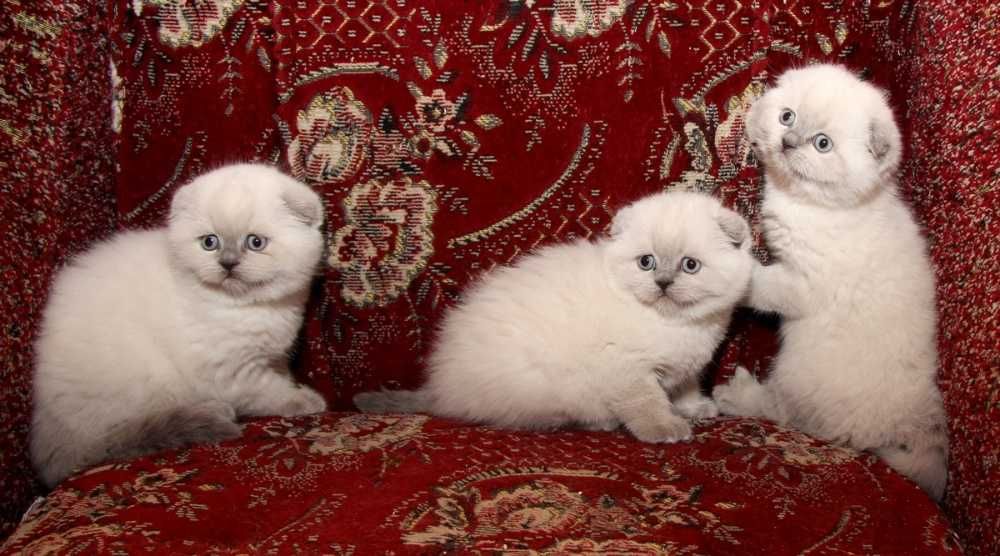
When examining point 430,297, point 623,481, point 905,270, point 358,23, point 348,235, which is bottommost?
point 623,481

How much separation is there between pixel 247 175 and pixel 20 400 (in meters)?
0.54

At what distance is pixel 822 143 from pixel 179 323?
1.28 m

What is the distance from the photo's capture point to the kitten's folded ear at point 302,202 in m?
1.47

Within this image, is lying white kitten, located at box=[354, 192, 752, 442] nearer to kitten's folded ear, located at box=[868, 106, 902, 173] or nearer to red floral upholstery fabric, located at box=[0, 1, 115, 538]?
kitten's folded ear, located at box=[868, 106, 902, 173]

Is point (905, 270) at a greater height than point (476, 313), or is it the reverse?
point (905, 270)

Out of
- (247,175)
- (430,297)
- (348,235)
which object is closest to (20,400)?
(247,175)

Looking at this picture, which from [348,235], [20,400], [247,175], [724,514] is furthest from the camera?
[348,235]

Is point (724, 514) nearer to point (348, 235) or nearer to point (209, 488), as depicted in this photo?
point (209, 488)

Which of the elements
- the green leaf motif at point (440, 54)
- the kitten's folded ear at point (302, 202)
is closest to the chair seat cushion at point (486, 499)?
the kitten's folded ear at point (302, 202)

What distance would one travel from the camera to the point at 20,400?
1.26m

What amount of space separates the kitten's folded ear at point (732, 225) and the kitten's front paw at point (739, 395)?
350mm

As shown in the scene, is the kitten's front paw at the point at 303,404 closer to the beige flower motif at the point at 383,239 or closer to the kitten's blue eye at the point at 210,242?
the beige flower motif at the point at 383,239

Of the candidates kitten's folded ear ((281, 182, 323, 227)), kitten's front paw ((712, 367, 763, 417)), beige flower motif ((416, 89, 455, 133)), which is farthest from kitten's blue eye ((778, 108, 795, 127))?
kitten's folded ear ((281, 182, 323, 227))

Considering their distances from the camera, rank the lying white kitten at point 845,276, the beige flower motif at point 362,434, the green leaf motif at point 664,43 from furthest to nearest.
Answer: the green leaf motif at point 664,43 < the lying white kitten at point 845,276 < the beige flower motif at point 362,434
